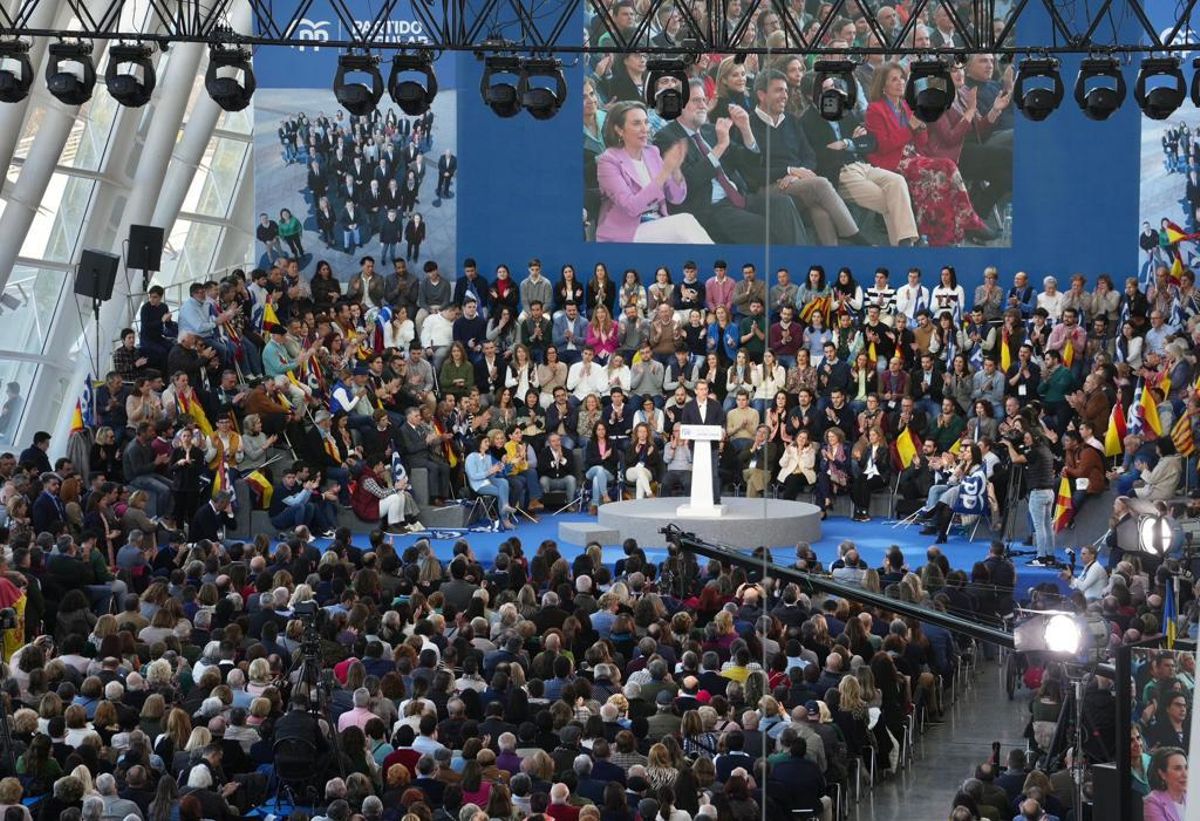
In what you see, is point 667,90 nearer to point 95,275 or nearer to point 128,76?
point 128,76

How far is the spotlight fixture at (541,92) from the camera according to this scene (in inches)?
634

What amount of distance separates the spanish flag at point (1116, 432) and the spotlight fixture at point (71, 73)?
10424 millimetres

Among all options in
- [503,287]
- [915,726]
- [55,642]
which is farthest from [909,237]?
[55,642]

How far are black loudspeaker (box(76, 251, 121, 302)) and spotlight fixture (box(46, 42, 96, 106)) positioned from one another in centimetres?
383

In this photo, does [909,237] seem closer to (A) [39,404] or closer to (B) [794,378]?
(B) [794,378]

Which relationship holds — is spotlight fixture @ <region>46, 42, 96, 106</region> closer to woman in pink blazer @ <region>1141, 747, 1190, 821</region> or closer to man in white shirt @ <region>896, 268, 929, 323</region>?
man in white shirt @ <region>896, 268, 929, 323</region>

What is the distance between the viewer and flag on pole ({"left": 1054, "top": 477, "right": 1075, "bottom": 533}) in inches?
757

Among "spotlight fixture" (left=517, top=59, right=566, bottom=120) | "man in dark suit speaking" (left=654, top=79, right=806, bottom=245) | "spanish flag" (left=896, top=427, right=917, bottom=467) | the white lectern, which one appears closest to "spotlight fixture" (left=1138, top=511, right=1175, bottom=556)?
"spotlight fixture" (left=517, top=59, right=566, bottom=120)

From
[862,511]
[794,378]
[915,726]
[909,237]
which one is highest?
[909,237]

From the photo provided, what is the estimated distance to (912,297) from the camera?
2334 centimetres

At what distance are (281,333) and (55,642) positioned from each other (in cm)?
699

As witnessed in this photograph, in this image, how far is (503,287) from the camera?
928 inches

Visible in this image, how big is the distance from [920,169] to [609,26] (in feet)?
29.6

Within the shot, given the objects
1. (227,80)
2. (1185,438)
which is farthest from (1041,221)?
(227,80)
